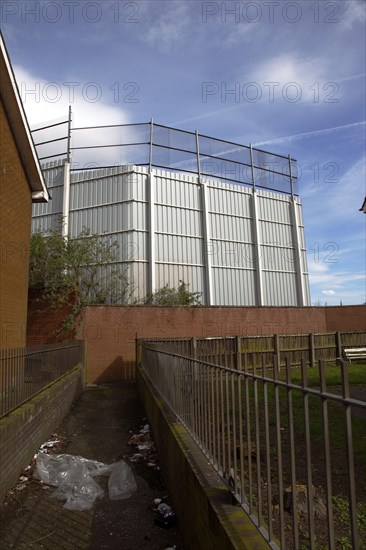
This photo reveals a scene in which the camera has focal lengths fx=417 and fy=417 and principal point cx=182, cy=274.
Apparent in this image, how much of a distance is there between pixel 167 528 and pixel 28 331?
14608mm

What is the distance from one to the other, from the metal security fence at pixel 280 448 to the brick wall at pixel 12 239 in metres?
5.92

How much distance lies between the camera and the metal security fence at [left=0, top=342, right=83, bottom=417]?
18.0ft

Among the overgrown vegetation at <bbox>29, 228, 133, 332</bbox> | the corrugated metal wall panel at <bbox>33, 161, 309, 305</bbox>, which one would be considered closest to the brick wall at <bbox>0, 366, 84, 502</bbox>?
the overgrown vegetation at <bbox>29, 228, 133, 332</bbox>

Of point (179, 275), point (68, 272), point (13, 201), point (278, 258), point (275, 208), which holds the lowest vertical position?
point (68, 272)

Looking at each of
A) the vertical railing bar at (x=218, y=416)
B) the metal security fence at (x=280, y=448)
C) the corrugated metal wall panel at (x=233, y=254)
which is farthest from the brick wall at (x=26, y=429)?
the corrugated metal wall panel at (x=233, y=254)

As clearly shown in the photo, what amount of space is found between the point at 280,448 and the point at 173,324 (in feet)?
52.5

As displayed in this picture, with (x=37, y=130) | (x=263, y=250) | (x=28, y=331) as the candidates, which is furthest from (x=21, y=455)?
(x=37, y=130)

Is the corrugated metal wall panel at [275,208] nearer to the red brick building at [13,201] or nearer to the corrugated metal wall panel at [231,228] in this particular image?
the corrugated metal wall panel at [231,228]

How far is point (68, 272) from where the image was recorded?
18922mm

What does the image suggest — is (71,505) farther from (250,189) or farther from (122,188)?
(250,189)

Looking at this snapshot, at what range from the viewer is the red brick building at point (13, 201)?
979cm

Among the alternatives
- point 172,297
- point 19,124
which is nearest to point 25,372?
point 19,124

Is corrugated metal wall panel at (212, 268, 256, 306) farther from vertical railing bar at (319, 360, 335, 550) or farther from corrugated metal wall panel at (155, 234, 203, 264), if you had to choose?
vertical railing bar at (319, 360, 335, 550)

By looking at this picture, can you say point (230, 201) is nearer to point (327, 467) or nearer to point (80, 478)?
point (80, 478)
